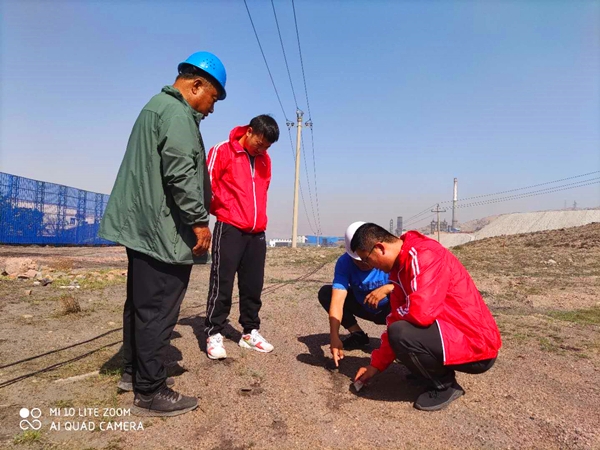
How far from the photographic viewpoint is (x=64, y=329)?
4086 millimetres

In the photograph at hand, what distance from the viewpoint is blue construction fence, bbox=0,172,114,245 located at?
19.8 m

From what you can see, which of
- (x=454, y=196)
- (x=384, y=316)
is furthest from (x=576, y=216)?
(x=384, y=316)

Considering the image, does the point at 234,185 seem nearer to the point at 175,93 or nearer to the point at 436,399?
the point at 175,93

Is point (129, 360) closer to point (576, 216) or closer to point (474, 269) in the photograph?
point (474, 269)

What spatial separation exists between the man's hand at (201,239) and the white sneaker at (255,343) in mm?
1348

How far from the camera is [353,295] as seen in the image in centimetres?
371

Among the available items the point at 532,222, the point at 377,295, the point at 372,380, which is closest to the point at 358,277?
the point at 377,295

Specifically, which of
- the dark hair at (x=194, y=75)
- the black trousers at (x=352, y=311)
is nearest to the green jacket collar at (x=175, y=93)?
the dark hair at (x=194, y=75)

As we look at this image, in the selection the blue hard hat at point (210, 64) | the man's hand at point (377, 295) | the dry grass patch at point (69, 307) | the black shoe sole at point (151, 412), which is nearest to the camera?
the black shoe sole at point (151, 412)

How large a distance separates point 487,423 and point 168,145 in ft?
7.41

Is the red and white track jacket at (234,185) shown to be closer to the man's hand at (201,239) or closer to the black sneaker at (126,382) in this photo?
the man's hand at (201,239)

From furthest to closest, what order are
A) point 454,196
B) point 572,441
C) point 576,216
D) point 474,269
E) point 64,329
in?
1. point 454,196
2. point 576,216
3. point 474,269
4. point 64,329
5. point 572,441

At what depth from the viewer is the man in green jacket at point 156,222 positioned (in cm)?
242

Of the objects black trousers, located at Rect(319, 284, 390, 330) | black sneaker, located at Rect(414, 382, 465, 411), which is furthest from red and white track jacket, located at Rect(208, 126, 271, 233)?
black sneaker, located at Rect(414, 382, 465, 411)
